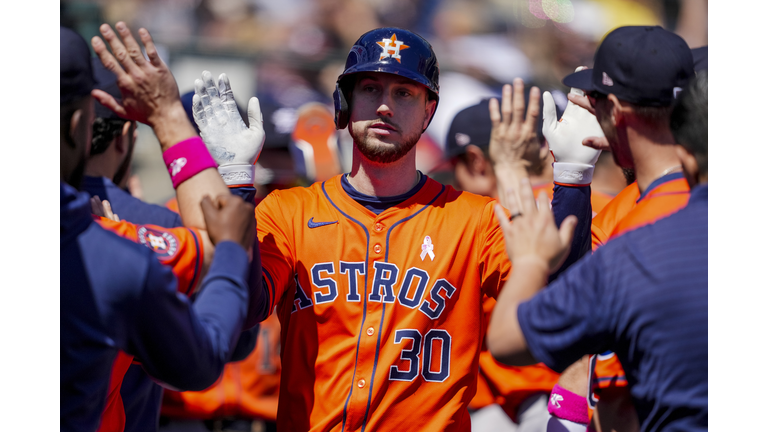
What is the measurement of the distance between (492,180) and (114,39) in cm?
315

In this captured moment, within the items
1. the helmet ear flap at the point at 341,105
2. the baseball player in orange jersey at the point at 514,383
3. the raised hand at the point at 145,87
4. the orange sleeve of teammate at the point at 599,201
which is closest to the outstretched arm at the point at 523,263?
the raised hand at the point at 145,87

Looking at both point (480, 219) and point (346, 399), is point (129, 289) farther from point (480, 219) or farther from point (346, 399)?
point (480, 219)

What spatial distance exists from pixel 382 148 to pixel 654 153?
3.59 feet

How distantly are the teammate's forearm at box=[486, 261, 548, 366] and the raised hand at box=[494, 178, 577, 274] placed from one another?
0.10 feet

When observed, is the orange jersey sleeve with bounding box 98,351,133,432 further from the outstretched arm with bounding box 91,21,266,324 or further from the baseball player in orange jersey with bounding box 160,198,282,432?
the baseball player in orange jersey with bounding box 160,198,282,432

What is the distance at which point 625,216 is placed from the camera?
2818 mm

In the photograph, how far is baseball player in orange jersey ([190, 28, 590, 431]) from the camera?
9.31 feet

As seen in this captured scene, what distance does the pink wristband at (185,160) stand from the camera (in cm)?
245

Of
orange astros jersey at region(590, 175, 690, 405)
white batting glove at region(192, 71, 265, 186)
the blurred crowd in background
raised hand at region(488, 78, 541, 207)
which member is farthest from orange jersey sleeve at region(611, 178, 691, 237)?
the blurred crowd in background

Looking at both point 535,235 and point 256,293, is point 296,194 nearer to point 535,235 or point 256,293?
point 256,293

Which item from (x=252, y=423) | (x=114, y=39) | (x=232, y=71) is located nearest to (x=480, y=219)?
(x=114, y=39)

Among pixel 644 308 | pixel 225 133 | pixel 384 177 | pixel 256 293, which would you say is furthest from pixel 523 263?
pixel 225 133

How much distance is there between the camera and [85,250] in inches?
74.7

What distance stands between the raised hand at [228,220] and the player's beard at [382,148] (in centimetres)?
88
